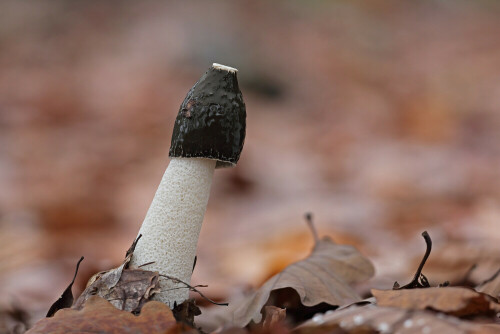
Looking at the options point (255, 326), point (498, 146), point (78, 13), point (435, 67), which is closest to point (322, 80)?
point (435, 67)

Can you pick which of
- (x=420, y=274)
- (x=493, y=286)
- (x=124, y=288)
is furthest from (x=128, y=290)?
(x=493, y=286)

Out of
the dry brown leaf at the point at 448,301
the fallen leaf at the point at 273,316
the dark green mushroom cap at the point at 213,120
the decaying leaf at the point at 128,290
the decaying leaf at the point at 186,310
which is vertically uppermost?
the dark green mushroom cap at the point at 213,120

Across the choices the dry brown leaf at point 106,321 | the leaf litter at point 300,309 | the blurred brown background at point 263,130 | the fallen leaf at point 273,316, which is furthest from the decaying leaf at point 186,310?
the blurred brown background at point 263,130

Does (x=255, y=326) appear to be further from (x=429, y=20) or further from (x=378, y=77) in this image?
(x=429, y=20)

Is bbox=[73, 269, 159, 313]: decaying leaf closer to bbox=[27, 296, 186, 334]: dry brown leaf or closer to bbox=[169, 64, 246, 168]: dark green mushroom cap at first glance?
bbox=[27, 296, 186, 334]: dry brown leaf

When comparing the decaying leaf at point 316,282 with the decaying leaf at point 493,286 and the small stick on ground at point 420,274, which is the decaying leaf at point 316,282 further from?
the decaying leaf at point 493,286

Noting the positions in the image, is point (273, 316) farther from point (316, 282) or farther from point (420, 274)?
point (420, 274)

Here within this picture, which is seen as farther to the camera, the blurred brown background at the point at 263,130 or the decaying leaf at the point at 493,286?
the blurred brown background at the point at 263,130
